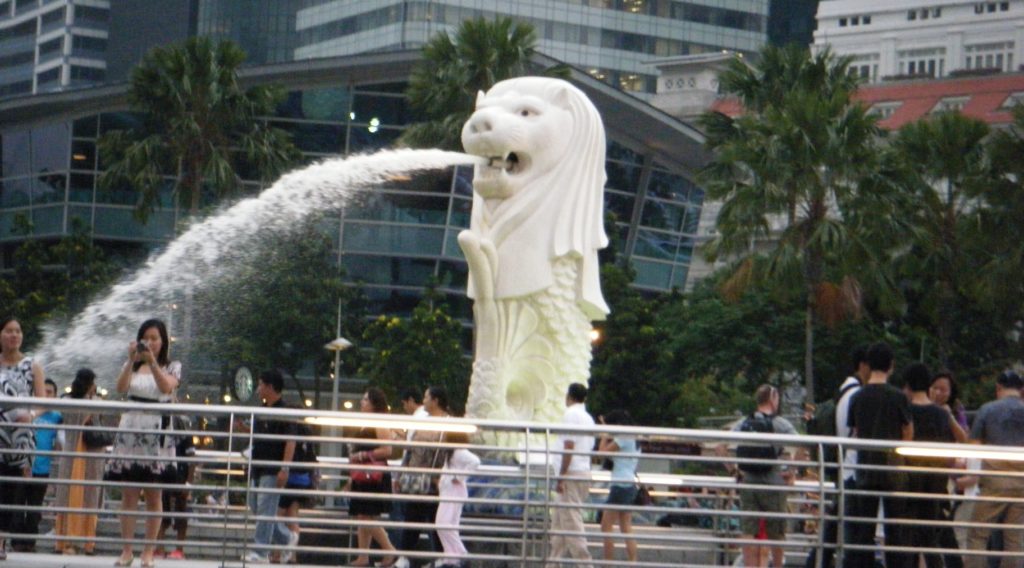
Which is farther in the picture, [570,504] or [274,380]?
[274,380]

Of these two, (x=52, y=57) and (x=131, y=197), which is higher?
(x=52, y=57)

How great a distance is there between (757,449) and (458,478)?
2144 millimetres

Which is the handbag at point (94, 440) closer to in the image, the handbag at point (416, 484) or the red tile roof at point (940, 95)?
the handbag at point (416, 484)

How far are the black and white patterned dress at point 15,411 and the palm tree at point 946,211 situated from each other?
31904 mm

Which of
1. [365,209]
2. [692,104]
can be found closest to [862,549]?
[365,209]

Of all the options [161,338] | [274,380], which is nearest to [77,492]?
[274,380]

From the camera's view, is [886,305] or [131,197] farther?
[131,197]

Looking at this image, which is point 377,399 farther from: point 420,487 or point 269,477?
point 269,477

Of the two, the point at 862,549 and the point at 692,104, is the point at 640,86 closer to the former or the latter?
the point at 692,104

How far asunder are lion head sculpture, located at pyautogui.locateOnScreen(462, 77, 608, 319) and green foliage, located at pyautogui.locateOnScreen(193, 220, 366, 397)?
88.9ft

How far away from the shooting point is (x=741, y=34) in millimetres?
110125

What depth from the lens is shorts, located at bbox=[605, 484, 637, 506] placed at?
13367mm

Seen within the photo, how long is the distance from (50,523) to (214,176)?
3225 cm

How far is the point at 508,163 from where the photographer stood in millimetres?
20188
